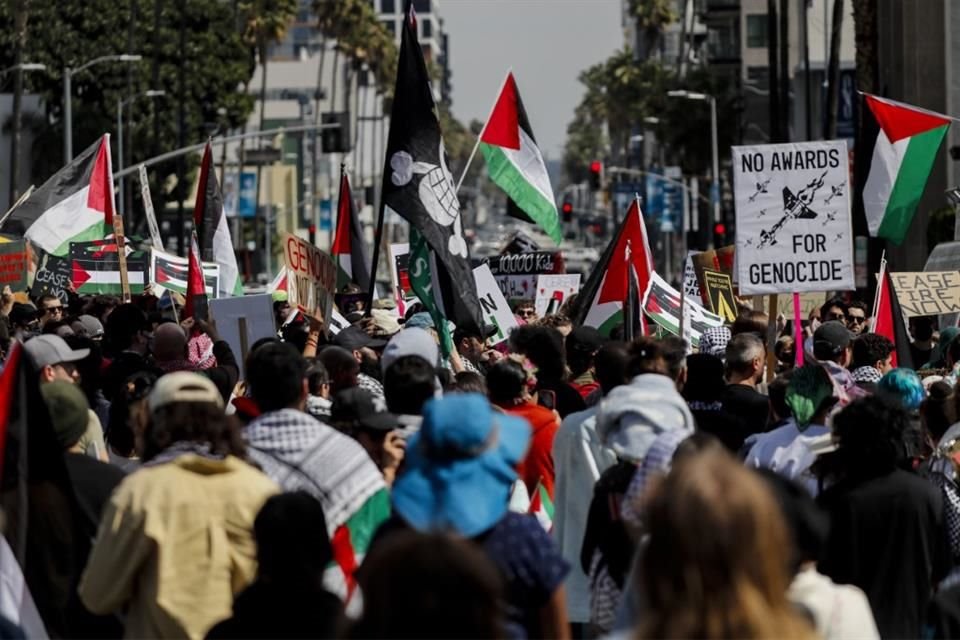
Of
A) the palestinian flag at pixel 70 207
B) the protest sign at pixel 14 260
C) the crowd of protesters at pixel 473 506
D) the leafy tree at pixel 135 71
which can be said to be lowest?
the crowd of protesters at pixel 473 506

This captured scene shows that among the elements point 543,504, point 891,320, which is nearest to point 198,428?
point 543,504

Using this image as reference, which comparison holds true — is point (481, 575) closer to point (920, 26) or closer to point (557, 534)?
point (557, 534)

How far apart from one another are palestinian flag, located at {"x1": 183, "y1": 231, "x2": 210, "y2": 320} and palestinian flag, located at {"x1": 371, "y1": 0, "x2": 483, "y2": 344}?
4.21 metres

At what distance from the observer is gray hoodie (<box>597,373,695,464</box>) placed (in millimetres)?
6762

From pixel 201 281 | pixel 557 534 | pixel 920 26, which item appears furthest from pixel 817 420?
pixel 920 26

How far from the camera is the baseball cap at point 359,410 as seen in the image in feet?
23.5

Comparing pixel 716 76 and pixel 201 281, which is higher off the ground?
pixel 716 76

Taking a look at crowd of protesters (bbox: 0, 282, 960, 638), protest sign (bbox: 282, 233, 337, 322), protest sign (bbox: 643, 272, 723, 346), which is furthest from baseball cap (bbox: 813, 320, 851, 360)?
protest sign (bbox: 282, 233, 337, 322)


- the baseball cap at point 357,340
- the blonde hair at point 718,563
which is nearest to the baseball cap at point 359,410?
the blonde hair at point 718,563

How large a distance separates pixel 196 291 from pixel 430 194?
4.95 metres

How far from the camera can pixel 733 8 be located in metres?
101

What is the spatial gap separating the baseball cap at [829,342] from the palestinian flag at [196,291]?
243 inches

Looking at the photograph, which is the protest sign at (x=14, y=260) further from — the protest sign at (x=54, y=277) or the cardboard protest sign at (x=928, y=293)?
the cardboard protest sign at (x=928, y=293)

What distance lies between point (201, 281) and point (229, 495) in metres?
10.8
